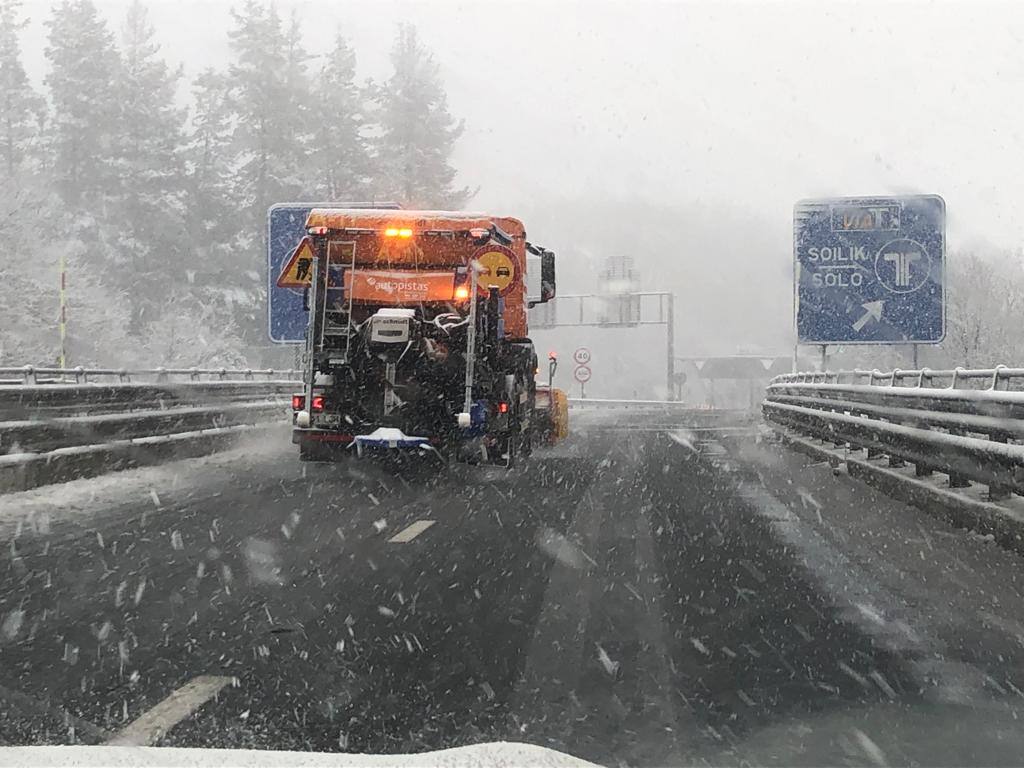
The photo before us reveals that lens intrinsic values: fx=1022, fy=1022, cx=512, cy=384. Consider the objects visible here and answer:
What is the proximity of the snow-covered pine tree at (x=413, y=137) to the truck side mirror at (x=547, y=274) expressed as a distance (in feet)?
141

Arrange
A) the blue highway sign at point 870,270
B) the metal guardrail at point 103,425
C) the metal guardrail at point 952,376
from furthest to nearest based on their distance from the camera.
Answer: the blue highway sign at point 870,270 → the metal guardrail at point 952,376 → the metal guardrail at point 103,425

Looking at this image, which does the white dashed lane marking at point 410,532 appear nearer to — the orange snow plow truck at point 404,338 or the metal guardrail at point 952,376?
the orange snow plow truck at point 404,338

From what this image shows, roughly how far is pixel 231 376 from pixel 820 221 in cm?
1839

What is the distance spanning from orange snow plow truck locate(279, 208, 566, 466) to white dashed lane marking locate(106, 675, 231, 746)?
25.7 ft

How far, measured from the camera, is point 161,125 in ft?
179

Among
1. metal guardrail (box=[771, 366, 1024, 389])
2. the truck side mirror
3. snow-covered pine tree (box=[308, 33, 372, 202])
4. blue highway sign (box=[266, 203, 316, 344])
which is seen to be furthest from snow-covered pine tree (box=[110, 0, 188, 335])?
the truck side mirror

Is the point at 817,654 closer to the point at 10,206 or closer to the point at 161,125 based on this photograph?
the point at 10,206

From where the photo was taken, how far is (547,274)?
16156 millimetres

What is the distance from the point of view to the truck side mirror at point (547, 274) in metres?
16.1

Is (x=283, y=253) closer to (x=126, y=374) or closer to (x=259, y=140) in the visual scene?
(x=126, y=374)

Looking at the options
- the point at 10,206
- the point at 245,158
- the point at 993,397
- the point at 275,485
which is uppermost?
the point at 245,158

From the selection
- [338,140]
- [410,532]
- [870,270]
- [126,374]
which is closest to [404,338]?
[410,532]

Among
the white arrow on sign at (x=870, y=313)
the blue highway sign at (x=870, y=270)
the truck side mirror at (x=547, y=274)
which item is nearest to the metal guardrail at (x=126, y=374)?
the truck side mirror at (x=547, y=274)

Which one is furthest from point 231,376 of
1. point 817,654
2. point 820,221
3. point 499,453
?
point 817,654
